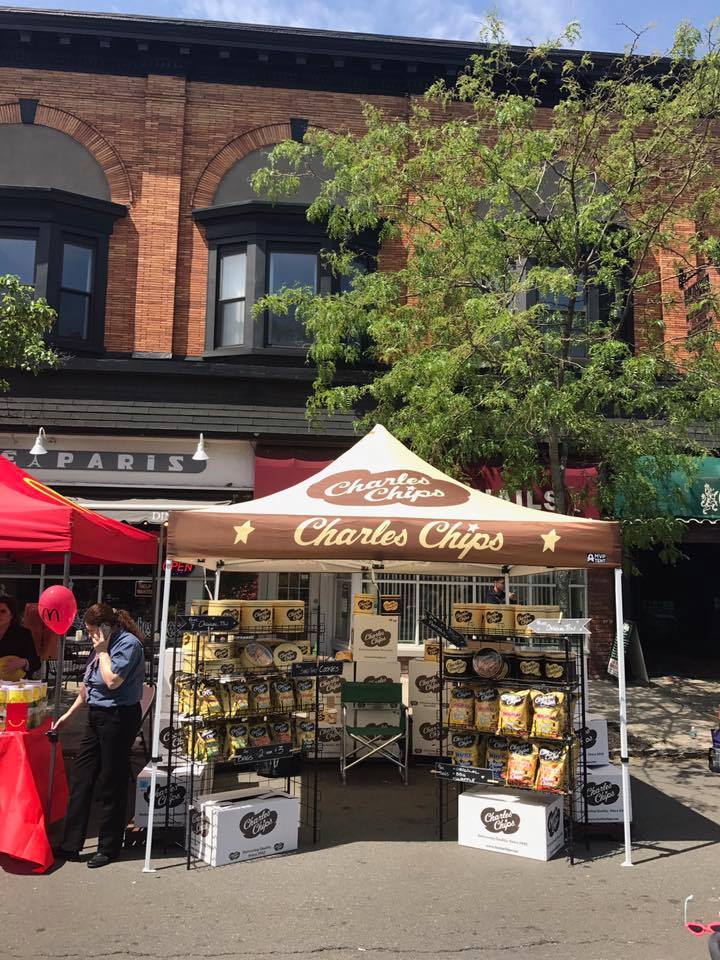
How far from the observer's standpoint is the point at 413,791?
7.98 meters

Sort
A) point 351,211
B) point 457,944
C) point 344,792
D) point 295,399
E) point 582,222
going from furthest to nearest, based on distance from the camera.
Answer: point 295,399 < point 351,211 < point 582,222 < point 344,792 < point 457,944

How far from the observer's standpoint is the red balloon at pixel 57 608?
6.41 metres

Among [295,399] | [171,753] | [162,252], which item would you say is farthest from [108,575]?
[171,753]

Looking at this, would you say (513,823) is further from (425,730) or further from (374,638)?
(374,638)

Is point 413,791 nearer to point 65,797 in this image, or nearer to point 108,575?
point 65,797

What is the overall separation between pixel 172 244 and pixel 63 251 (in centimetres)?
197

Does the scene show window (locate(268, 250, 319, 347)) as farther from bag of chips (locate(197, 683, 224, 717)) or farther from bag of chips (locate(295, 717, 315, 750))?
bag of chips (locate(197, 683, 224, 717))

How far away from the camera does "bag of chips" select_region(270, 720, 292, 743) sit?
6.67m

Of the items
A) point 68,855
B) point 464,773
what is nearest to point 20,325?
point 68,855

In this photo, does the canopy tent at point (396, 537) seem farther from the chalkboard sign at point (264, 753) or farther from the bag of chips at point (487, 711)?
the bag of chips at point (487, 711)

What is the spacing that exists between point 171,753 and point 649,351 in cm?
828

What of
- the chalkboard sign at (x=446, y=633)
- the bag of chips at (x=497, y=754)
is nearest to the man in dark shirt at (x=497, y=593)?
the chalkboard sign at (x=446, y=633)

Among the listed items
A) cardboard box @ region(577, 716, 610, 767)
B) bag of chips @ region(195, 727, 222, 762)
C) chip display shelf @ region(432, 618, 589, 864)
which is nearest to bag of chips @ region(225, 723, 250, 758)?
bag of chips @ region(195, 727, 222, 762)

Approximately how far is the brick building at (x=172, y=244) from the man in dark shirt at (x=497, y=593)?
2.57ft
